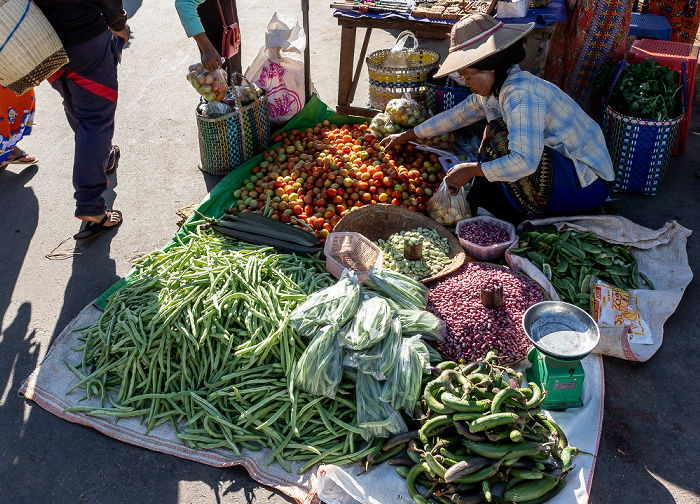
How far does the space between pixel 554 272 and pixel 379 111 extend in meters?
2.30

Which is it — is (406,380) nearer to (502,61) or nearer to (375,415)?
(375,415)

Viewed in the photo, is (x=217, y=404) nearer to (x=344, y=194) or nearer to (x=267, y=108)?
(x=344, y=194)

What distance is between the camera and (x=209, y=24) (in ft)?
15.8

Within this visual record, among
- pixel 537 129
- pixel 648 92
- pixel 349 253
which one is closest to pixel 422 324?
pixel 349 253

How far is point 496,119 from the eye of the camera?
3.68m

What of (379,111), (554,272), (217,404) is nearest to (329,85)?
(379,111)

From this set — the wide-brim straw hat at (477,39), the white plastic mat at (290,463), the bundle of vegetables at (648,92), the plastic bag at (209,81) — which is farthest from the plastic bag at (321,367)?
the bundle of vegetables at (648,92)

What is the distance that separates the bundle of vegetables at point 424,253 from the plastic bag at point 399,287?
6.3 inches

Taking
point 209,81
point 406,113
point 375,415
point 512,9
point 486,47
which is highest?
point 486,47

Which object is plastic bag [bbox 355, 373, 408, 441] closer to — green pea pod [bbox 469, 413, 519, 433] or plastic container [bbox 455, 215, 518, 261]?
green pea pod [bbox 469, 413, 519, 433]

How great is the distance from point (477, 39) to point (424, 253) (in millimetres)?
1270

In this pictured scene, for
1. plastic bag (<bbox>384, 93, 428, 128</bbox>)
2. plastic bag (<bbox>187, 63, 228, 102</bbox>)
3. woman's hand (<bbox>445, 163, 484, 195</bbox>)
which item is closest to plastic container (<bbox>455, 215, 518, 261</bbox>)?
woman's hand (<bbox>445, 163, 484, 195</bbox>)

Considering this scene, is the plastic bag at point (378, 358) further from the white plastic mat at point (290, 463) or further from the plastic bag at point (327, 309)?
the white plastic mat at point (290, 463)

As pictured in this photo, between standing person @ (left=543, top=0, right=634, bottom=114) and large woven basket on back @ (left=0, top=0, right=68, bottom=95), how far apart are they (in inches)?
150
